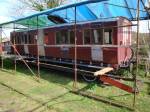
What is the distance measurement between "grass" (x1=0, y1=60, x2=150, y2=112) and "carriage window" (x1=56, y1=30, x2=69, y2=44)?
8.90 feet

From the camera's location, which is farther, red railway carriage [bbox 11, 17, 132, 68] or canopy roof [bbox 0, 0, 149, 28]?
canopy roof [bbox 0, 0, 149, 28]

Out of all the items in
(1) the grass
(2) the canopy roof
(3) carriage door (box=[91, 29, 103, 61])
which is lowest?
(1) the grass

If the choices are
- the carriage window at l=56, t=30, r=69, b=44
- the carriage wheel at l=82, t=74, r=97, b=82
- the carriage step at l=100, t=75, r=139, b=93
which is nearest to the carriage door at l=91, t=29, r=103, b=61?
the carriage wheel at l=82, t=74, r=97, b=82

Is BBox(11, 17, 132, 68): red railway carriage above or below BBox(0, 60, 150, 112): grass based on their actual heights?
above

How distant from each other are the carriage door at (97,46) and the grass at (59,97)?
1.38 meters

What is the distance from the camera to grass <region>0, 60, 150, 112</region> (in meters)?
Answer: 7.57

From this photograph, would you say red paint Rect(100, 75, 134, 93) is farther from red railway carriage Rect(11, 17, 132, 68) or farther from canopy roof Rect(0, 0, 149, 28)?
canopy roof Rect(0, 0, 149, 28)

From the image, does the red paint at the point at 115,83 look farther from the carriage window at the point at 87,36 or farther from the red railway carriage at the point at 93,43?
the carriage window at the point at 87,36

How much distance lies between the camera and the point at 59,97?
8758mm

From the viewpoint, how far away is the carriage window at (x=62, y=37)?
13.8 m

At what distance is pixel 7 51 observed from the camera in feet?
70.9

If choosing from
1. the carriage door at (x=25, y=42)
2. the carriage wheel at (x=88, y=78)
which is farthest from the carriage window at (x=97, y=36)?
the carriage door at (x=25, y=42)

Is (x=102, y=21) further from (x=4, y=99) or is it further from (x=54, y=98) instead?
(x=4, y=99)

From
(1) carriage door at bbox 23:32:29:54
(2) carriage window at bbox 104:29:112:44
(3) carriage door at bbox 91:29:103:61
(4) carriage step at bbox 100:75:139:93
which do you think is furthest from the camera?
(1) carriage door at bbox 23:32:29:54
